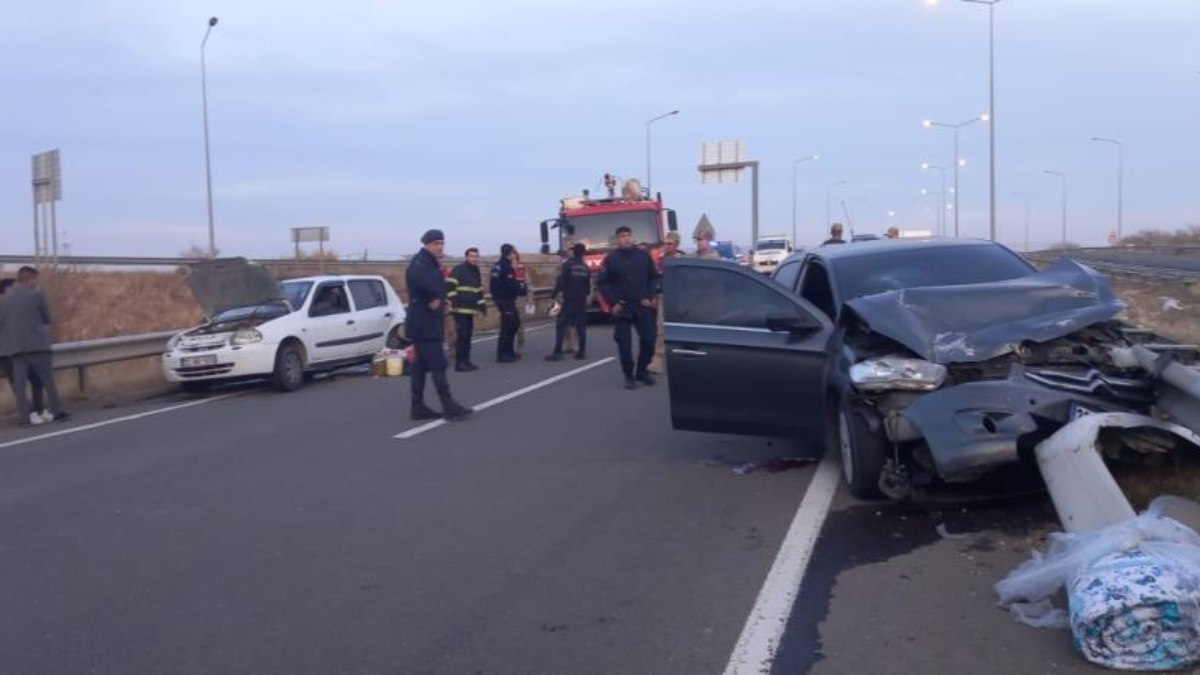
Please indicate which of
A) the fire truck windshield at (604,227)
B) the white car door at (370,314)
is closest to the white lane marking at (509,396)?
the white car door at (370,314)

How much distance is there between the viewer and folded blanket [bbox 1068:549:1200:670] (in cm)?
486

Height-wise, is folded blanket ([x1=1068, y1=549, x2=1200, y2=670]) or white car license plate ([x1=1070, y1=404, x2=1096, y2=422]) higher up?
white car license plate ([x1=1070, y1=404, x2=1096, y2=422])

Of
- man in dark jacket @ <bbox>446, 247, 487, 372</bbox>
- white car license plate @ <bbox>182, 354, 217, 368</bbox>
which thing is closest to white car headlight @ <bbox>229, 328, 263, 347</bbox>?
white car license plate @ <bbox>182, 354, 217, 368</bbox>

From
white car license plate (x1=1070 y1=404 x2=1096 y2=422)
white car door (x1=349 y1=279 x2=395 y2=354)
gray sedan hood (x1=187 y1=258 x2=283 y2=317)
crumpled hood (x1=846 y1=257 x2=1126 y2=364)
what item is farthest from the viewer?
gray sedan hood (x1=187 y1=258 x2=283 y2=317)

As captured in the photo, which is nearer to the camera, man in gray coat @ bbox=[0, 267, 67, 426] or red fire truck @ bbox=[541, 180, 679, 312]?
man in gray coat @ bbox=[0, 267, 67, 426]

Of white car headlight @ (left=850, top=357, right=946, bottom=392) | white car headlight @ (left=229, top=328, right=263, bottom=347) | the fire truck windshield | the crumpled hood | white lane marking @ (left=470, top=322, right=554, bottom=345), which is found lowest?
white lane marking @ (left=470, top=322, right=554, bottom=345)

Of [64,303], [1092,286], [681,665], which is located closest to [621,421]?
[1092,286]

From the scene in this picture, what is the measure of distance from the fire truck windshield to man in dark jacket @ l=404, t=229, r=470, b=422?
610 inches

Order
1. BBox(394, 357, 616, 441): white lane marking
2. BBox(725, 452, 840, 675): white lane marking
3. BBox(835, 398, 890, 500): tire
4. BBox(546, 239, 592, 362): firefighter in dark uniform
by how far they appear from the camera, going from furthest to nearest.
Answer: BBox(546, 239, 592, 362): firefighter in dark uniform, BBox(394, 357, 616, 441): white lane marking, BBox(835, 398, 890, 500): tire, BBox(725, 452, 840, 675): white lane marking

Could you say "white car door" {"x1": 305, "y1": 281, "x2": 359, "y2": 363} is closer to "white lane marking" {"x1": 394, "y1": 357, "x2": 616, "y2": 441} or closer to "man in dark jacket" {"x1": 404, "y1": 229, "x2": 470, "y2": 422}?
"white lane marking" {"x1": 394, "y1": 357, "x2": 616, "y2": 441}

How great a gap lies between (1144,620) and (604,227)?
2389 centimetres

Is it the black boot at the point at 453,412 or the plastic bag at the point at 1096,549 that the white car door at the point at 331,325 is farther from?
the plastic bag at the point at 1096,549

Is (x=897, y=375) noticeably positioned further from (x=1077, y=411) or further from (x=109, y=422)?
(x=109, y=422)

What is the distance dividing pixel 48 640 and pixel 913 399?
4.68 m
